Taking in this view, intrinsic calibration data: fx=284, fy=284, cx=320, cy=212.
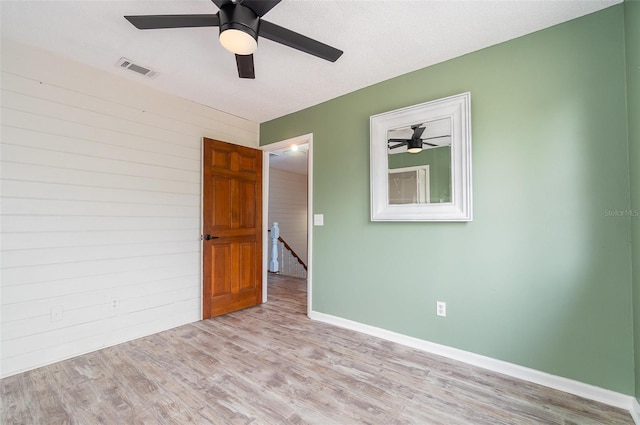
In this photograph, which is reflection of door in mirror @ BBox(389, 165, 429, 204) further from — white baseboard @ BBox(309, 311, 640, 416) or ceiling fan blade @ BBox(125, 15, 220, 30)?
ceiling fan blade @ BBox(125, 15, 220, 30)

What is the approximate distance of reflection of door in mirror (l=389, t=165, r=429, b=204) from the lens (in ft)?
8.34

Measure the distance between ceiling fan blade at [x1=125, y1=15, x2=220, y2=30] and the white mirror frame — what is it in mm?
1685

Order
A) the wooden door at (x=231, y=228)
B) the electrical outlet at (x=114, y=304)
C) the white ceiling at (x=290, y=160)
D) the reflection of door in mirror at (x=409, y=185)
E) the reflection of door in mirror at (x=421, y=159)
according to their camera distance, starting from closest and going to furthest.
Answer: the reflection of door in mirror at (x=421, y=159)
the reflection of door in mirror at (x=409, y=185)
the electrical outlet at (x=114, y=304)
the wooden door at (x=231, y=228)
the white ceiling at (x=290, y=160)

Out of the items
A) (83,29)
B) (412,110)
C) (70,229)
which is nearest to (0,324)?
(70,229)

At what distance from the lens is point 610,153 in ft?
6.01

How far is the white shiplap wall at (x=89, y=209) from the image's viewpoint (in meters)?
2.20

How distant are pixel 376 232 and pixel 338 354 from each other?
118 cm

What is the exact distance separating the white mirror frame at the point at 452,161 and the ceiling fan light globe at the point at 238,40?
1481mm

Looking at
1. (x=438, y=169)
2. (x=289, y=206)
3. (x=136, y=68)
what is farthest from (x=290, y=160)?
(x=438, y=169)

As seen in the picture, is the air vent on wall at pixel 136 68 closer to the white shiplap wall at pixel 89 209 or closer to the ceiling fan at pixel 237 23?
the white shiplap wall at pixel 89 209

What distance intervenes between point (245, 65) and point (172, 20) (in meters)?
0.50

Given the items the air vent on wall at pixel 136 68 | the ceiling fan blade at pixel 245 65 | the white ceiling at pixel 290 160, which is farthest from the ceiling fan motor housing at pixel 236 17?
the white ceiling at pixel 290 160

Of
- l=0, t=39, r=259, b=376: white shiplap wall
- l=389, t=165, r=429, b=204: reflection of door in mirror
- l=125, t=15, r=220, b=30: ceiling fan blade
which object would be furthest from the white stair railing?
l=125, t=15, r=220, b=30: ceiling fan blade

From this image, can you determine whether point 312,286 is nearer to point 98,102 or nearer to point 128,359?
point 128,359
